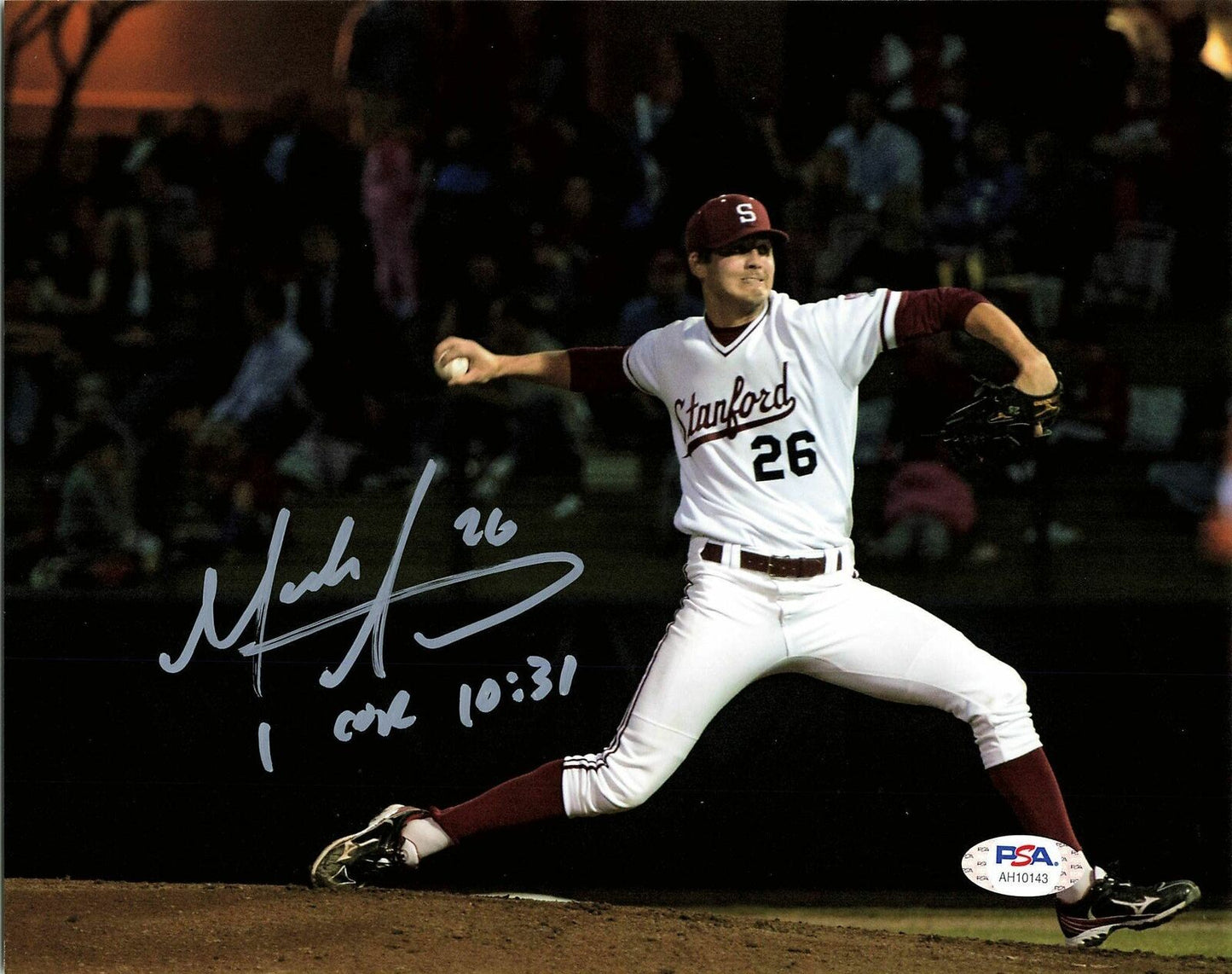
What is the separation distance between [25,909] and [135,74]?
405cm

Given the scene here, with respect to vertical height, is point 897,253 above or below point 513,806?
above

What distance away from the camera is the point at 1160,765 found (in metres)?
5.09

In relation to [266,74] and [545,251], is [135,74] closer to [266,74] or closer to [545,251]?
[266,74]

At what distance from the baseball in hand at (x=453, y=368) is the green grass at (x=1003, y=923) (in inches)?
90.6

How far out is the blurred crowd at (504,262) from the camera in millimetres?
5496

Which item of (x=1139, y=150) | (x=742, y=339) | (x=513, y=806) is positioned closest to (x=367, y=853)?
(x=513, y=806)

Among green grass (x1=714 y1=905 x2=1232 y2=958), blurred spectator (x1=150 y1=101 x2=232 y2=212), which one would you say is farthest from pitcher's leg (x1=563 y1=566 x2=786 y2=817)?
blurred spectator (x1=150 y1=101 x2=232 y2=212)

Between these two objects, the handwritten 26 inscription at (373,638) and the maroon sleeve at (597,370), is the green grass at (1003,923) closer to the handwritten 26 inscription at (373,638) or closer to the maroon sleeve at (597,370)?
the handwritten 26 inscription at (373,638)

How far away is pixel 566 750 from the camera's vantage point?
4977 millimetres

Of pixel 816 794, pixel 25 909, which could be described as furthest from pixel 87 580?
pixel 816 794

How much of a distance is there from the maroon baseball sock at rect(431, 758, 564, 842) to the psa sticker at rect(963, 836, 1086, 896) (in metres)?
1.15

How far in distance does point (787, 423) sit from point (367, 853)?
149 cm

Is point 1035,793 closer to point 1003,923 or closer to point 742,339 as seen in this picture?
point 742,339

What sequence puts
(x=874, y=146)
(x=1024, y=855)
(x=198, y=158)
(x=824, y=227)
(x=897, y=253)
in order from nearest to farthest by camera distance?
1. (x=1024, y=855)
2. (x=897, y=253)
3. (x=824, y=227)
4. (x=874, y=146)
5. (x=198, y=158)
